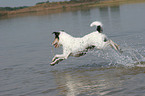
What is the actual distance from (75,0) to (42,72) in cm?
7512

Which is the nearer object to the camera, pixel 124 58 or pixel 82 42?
pixel 82 42

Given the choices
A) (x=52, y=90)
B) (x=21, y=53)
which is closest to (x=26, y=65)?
(x=21, y=53)

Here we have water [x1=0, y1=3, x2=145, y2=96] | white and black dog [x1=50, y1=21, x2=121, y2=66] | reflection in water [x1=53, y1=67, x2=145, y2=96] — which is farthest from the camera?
white and black dog [x1=50, y1=21, x2=121, y2=66]

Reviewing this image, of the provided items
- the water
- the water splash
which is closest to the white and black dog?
the water splash

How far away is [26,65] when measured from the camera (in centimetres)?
1203

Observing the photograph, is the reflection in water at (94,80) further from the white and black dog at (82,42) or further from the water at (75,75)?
the white and black dog at (82,42)

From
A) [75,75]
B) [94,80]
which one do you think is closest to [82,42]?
[75,75]

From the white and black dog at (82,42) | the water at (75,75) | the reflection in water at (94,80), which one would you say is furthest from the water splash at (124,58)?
the reflection in water at (94,80)

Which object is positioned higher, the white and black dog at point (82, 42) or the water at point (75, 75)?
the white and black dog at point (82, 42)

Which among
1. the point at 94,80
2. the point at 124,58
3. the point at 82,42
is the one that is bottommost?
the point at 94,80

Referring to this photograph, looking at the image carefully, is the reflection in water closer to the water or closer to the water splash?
the water

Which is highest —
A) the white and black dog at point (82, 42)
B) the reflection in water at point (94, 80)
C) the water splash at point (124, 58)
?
the white and black dog at point (82, 42)

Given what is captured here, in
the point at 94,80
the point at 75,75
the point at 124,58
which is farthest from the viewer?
the point at 124,58

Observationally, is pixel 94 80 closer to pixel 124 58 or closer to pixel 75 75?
pixel 75 75
